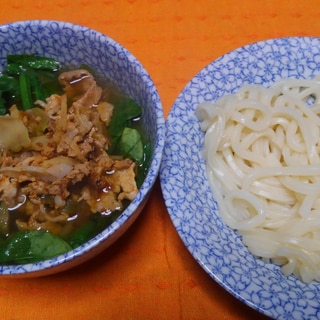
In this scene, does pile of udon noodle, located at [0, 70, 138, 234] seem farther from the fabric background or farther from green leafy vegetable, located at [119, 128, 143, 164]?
the fabric background

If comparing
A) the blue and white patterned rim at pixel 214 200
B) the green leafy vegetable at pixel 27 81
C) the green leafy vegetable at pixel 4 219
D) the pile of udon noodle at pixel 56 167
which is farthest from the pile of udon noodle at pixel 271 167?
the green leafy vegetable at pixel 4 219

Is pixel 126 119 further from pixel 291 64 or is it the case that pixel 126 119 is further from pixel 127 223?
pixel 291 64

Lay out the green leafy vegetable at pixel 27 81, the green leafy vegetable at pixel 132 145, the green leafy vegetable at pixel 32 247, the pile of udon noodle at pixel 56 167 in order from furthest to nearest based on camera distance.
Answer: the green leafy vegetable at pixel 27 81, the green leafy vegetable at pixel 132 145, the pile of udon noodle at pixel 56 167, the green leafy vegetable at pixel 32 247

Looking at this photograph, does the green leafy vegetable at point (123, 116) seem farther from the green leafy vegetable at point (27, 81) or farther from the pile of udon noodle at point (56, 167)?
the green leafy vegetable at point (27, 81)

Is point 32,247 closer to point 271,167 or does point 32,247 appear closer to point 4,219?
point 4,219

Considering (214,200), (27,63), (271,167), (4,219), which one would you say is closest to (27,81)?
(27,63)

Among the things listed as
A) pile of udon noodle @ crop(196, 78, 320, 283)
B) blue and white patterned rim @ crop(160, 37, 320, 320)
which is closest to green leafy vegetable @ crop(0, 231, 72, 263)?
blue and white patterned rim @ crop(160, 37, 320, 320)
